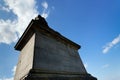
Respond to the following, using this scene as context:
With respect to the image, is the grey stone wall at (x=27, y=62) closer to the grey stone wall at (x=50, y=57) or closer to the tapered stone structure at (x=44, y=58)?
the tapered stone structure at (x=44, y=58)

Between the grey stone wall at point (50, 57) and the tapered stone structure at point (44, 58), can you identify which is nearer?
the tapered stone structure at point (44, 58)

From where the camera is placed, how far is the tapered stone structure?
18.7 ft

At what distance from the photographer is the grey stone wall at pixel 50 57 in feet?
20.2

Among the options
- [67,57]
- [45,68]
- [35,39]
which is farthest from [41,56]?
[67,57]

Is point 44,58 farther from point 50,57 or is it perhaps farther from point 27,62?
point 27,62

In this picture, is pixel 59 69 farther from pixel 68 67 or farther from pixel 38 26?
pixel 38 26

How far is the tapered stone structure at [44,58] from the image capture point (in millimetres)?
5715

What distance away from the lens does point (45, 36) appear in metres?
8.01

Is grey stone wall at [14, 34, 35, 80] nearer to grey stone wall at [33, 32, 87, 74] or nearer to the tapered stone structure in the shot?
the tapered stone structure

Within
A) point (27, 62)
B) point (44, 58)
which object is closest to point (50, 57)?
point (44, 58)

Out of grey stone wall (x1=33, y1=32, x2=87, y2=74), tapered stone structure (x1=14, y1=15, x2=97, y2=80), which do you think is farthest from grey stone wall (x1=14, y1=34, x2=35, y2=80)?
grey stone wall (x1=33, y1=32, x2=87, y2=74)

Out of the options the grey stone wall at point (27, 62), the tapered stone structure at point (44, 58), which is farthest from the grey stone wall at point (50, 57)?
the grey stone wall at point (27, 62)

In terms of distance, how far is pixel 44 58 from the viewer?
21.3ft

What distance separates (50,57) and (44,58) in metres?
0.55
